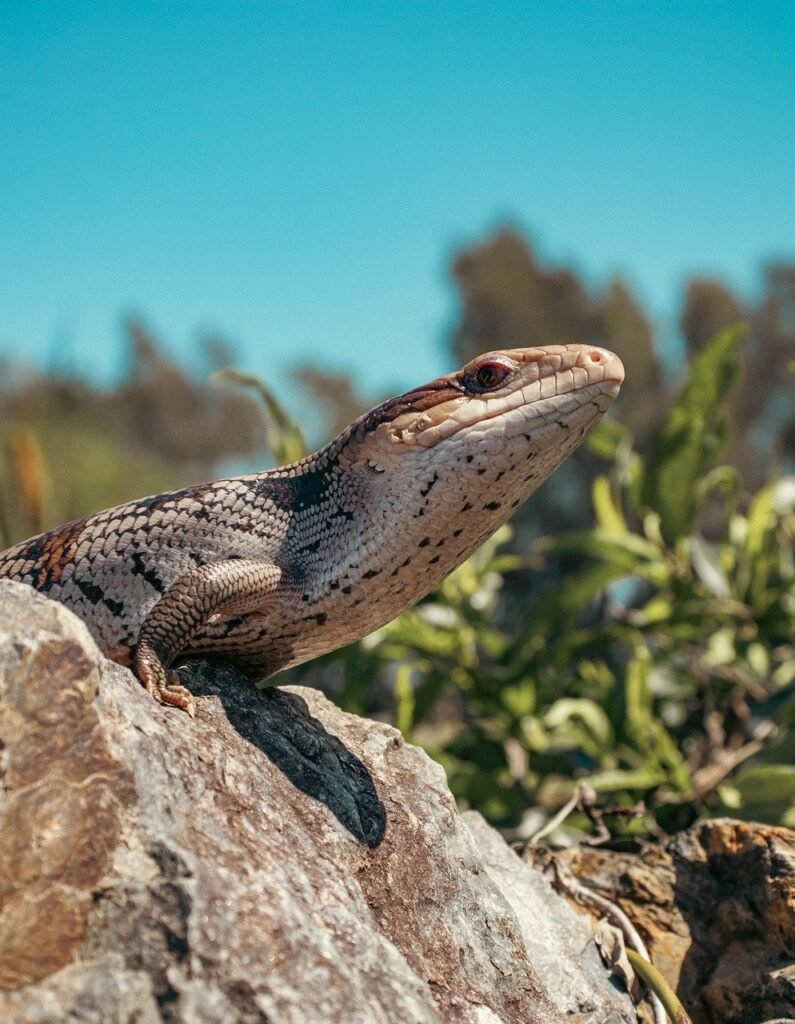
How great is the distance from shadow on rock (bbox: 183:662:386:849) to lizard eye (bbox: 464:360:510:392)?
1.24m

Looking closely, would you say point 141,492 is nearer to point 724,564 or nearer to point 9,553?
point 724,564

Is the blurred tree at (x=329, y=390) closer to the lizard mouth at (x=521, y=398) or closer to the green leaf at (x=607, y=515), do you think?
the green leaf at (x=607, y=515)

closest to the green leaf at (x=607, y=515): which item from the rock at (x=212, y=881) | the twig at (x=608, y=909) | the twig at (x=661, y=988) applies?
the twig at (x=608, y=909)

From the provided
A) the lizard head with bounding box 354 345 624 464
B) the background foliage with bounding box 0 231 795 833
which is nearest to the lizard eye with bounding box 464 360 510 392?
the lizard head with bounding box 354 345 624 464

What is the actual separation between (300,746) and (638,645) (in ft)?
11.2

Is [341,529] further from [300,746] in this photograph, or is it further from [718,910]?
[718,910]

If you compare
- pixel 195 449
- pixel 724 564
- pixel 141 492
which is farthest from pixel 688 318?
pixel 724 564

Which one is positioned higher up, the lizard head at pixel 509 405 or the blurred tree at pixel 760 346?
the lizard head at pixel 509 405

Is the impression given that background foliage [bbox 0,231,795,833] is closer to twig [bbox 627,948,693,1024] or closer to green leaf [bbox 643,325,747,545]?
green leaf [bbox 643,325,747,545]

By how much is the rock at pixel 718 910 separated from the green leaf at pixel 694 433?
2911 millimetres

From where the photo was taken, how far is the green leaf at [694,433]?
22.1ft

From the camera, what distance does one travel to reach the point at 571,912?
3.89 metres

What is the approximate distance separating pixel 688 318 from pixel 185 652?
33.4m

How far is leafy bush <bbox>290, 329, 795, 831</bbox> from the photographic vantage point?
247 inches
